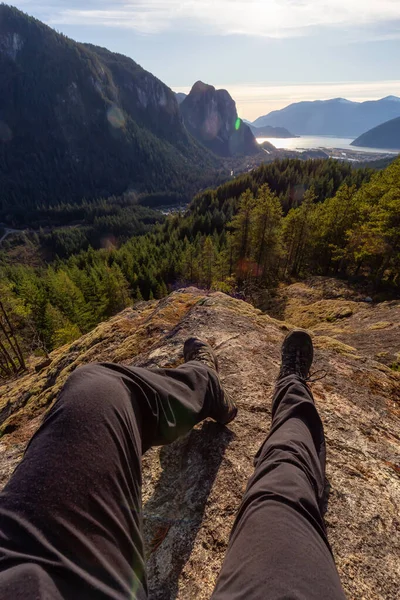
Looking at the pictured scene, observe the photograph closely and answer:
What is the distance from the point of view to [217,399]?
3.51 m

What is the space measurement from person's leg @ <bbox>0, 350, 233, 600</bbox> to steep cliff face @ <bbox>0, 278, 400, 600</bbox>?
3.26ft

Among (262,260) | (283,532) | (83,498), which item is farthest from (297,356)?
(262,260)

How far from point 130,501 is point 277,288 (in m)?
28.1

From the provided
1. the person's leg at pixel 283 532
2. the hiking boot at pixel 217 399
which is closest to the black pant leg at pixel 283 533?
the person's leg at pixel 283 532

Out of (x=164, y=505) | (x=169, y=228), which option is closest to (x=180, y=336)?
(x=164, y=505)

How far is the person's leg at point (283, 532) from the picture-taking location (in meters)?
1.69

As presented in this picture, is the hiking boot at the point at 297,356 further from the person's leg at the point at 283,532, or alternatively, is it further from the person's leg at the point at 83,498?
the person's leg at the point at 83,498

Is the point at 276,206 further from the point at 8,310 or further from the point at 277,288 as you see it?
the point at 8,310

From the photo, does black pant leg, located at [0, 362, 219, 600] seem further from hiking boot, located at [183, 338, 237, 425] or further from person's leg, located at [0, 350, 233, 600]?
hiking boot, located at [183, 338, 237, 425]

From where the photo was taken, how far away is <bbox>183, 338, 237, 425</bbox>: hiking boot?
357cm

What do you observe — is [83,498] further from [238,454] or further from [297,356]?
[297,356]

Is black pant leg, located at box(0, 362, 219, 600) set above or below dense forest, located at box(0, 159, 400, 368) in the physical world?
above

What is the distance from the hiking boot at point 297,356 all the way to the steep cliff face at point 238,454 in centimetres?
53

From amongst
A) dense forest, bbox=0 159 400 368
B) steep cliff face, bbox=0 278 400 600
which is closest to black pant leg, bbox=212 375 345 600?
steep cliff face, bbox=0 278 400 600
